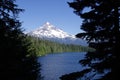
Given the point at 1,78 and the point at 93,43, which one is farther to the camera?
the point at 1,78

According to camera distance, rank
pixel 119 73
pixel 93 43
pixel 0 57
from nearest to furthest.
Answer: pixel 119 73 < pixel 93 43 < pixel 0 57

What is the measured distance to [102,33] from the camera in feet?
40.4

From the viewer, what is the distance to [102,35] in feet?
40.4

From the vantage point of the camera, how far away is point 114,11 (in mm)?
12359

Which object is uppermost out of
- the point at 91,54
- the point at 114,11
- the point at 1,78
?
the point at 114,11

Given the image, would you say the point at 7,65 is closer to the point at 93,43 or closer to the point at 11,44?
the point at 11,44

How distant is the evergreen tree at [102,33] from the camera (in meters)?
12.0

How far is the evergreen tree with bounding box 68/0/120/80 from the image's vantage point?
39.4 ft

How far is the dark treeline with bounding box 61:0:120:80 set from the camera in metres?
12.0

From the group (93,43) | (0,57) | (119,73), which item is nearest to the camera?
(119,73)

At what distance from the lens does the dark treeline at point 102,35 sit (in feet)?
39.4

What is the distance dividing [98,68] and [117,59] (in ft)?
2.88

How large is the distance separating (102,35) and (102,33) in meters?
0.08

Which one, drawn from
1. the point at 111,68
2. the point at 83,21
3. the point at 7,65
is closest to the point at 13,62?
the point at 7,65
